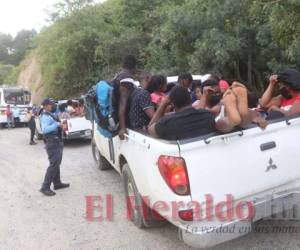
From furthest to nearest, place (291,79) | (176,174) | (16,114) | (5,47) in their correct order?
(5,47) < (16,114) < (291,79) < (176,174)

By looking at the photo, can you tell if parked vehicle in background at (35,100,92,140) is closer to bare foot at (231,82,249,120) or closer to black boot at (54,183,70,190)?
black boot at (54,183,70,190)

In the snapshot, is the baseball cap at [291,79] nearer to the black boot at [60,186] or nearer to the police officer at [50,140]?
the police officer at [50,140]

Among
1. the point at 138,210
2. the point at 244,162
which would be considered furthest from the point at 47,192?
the point at 244,162

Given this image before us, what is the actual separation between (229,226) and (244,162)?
0.59 m

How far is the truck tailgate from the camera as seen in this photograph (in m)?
3.46

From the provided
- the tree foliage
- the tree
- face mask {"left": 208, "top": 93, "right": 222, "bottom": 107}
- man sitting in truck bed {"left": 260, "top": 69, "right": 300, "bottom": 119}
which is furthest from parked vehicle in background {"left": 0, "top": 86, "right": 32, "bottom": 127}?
the tree

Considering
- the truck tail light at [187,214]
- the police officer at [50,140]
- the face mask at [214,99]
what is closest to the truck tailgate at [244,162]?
the truck tail light at [187,214]

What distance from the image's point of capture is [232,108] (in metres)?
3.75

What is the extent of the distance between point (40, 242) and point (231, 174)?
2.57 m

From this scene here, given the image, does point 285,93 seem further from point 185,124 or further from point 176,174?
point 176,174

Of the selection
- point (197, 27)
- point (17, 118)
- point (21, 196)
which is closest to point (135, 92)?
point (21, 196)

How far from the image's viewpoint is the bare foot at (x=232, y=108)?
144 inches

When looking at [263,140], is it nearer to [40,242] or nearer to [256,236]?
[256,236]

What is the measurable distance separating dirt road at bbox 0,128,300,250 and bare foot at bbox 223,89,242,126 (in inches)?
56.0
